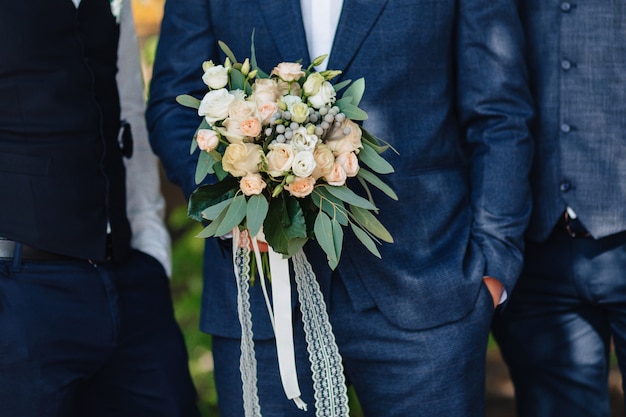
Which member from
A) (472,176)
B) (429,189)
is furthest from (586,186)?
(429,189)

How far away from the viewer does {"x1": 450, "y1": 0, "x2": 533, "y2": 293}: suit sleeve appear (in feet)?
8.57

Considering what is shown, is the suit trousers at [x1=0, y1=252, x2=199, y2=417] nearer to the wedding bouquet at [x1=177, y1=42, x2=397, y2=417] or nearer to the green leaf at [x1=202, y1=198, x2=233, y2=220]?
the wedding bouquet at [x1=177, y1=42, x2=397, y2=417]

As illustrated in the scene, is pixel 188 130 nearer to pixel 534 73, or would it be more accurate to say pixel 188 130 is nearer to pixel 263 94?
pixel 263 94

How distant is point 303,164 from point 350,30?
589 mm

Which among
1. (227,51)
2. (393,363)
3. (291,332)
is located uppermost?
(227,51)

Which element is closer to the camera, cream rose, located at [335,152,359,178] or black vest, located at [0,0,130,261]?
cream rose, located at [335,152,359,178]

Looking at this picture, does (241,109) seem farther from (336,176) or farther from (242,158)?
(336,176)

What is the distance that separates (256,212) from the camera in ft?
7.01

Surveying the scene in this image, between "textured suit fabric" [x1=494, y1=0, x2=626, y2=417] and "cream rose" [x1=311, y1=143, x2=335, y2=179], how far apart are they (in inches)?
37.8

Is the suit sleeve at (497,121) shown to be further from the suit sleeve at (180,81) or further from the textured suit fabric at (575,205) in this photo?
the suit sleeve at (180,81)

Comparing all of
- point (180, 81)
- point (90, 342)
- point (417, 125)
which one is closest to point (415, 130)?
point (417, 125)

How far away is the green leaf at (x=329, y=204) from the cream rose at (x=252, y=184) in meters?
0.15

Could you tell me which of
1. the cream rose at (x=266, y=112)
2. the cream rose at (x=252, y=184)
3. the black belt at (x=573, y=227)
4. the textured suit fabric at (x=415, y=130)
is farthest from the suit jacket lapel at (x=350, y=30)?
the black belt at (x=573, y=227)

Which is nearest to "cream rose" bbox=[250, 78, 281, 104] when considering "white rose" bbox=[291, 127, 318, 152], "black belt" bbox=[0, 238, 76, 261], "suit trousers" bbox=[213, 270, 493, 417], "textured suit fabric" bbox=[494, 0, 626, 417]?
"white rose" bbox=[291, 127, 318, 152]
